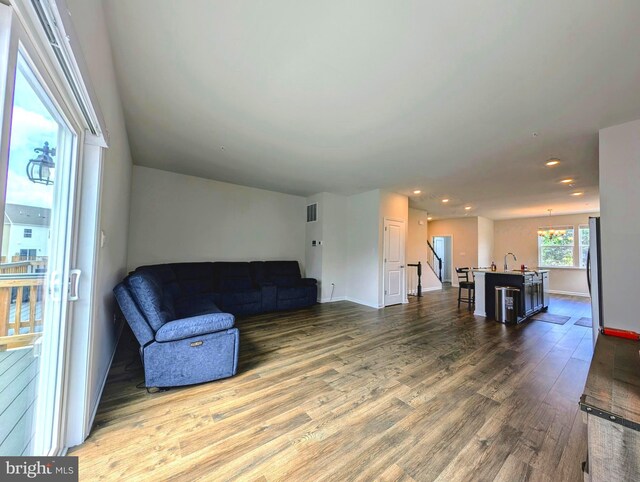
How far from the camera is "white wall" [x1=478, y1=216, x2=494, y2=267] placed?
8719 millimetres

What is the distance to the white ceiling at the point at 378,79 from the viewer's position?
4.80ft

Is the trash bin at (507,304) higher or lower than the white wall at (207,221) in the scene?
lower

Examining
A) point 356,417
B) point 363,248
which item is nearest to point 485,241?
point 363,248

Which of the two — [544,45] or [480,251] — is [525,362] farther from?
[480,251]

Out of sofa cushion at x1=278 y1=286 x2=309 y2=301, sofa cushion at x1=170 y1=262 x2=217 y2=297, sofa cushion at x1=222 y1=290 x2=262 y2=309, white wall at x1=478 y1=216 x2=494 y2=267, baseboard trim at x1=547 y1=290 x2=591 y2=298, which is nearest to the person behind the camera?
sofa cushion at x1=170 y1=262 x2=217 y2=297

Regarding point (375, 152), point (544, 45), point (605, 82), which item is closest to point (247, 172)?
point (375, 152)

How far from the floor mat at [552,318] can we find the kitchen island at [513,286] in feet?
0.36

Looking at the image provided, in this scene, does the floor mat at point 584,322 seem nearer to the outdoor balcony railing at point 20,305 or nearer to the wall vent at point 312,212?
the wall vent at point 312,212

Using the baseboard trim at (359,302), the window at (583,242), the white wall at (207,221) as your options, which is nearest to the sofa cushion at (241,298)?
the white wall at (207,221)

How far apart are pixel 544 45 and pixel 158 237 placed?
552 centimetres

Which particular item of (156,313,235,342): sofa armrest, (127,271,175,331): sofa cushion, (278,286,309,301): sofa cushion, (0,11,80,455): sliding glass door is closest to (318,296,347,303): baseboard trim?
(278,286,309,301): sofa cushion

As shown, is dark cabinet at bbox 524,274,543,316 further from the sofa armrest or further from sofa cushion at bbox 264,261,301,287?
the sofa armrest

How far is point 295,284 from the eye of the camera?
208 inches

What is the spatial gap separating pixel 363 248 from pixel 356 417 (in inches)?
162
